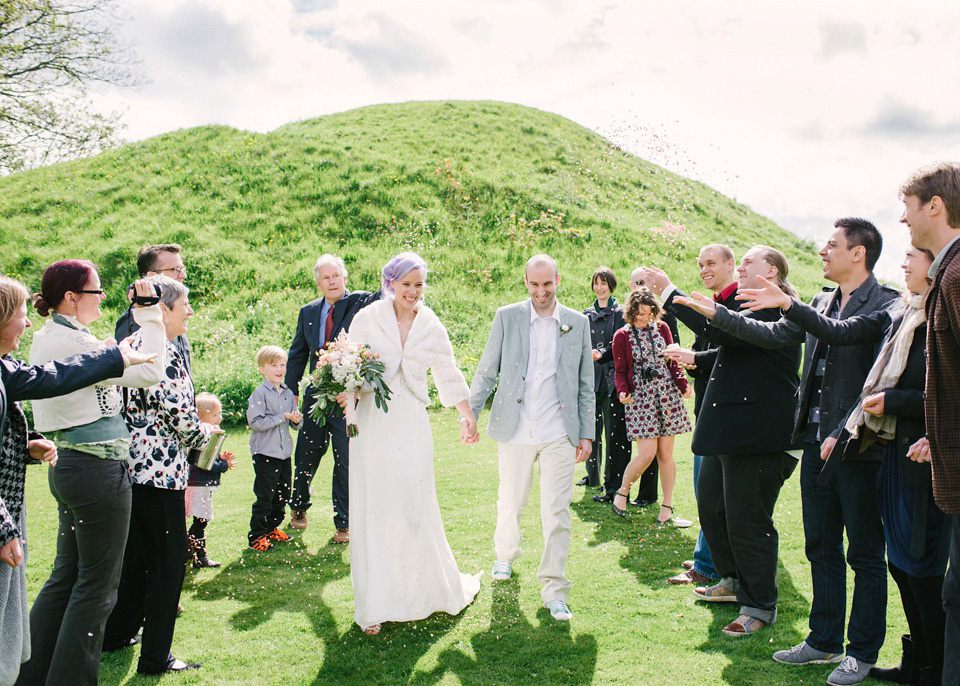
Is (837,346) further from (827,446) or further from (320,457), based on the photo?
(320,457)

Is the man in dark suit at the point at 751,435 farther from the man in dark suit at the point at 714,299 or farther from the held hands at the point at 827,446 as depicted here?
the held hands at the point at 827,446

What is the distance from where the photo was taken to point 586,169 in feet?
120

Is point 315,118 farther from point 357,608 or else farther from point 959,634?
point 959,634

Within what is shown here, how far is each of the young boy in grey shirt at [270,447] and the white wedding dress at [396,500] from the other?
8.00 ft

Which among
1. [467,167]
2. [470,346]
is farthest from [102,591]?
[467,167]

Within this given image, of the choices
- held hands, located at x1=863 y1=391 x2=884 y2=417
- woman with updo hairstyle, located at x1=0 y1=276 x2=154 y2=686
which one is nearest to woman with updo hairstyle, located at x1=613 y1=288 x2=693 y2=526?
held hands, located at x1=863 y1=391 x2=884 y2=417

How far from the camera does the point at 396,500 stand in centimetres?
602

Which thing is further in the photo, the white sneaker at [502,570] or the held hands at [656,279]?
the white sneaker at [502,570]

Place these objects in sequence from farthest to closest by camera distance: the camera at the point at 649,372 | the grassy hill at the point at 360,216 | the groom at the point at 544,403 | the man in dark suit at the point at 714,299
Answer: the grassy hill at the point at 360,216 → the camera at the point at 649,372 → the groom at the point at 544,403 → the man in dark suit at the point at 714,299

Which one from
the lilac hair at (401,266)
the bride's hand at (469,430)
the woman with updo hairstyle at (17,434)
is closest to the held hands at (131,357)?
the woman with updo hairstyle at (17,434)

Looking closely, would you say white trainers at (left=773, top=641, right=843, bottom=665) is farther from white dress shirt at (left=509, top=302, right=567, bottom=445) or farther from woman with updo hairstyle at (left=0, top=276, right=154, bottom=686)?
woman with updo hairstyle at (left=0, top=276, right=154, bottom=686)

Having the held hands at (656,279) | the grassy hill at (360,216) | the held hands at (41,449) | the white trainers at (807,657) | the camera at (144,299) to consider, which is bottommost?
the white trainers at (807,657)

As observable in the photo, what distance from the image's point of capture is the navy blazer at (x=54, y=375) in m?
3.79

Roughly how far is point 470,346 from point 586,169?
18.9 meters
